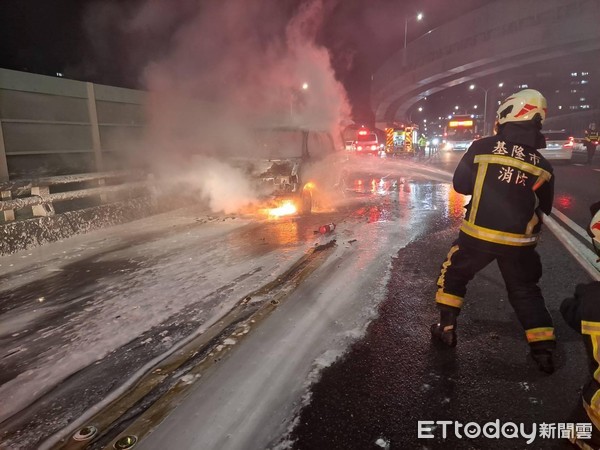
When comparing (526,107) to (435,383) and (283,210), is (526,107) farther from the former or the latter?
(283,210)

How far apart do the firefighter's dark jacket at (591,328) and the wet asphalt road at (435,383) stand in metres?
0.34

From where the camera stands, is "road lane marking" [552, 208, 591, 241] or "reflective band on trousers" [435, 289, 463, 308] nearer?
"reflective band on trousers" [435, 289, 463, 308]

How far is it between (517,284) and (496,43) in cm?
2675

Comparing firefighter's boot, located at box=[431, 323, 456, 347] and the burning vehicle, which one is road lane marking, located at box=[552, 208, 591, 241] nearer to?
firefighter's boot, located at box=[431, 323, 456, 347]

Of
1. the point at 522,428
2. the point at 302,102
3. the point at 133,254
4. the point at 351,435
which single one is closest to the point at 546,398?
the point at 522,428

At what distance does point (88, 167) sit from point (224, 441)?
8294 millimetres

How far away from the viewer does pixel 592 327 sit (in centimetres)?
200

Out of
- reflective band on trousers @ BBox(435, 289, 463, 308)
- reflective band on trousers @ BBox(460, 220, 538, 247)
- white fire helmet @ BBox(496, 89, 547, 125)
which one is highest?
white fire helmet @ BBox(496, 89, 547, 125)

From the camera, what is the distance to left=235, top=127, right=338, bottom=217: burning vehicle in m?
8.16

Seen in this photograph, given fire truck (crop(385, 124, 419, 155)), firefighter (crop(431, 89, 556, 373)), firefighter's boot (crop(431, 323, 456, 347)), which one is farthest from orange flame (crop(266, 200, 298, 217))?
fire truck (crop(385, 124, 419, 155))

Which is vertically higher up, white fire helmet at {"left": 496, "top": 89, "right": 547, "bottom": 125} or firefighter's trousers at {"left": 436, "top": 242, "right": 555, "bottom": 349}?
white fire helmet at {"left": 496, "top": 89, "right": 547, "bottom": 125}

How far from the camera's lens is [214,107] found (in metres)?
11.4

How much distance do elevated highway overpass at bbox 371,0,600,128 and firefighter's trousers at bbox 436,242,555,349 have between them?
23.2 meters

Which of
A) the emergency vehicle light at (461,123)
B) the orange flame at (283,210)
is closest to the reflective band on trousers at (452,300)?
the orange flame at (283,210)
